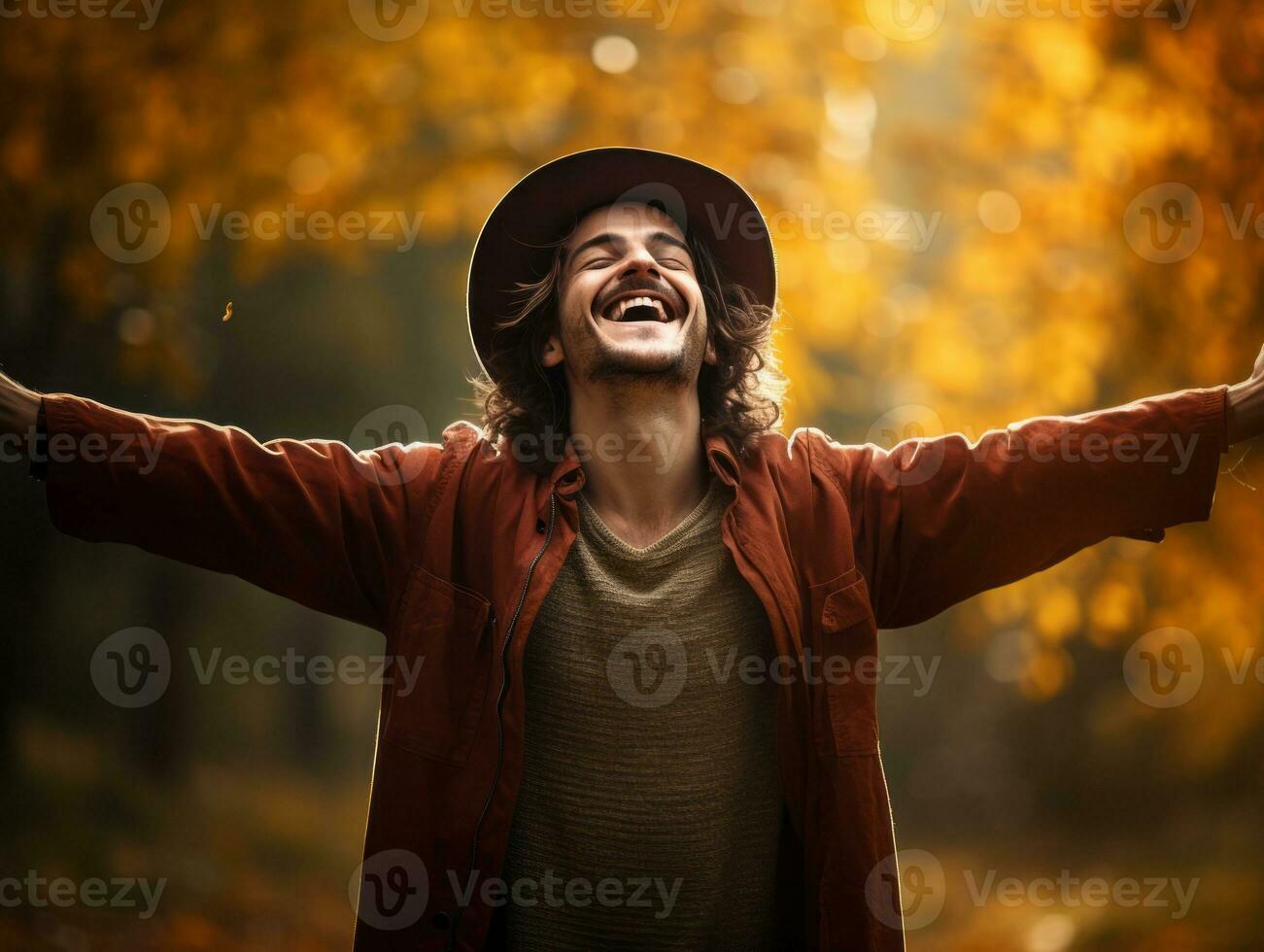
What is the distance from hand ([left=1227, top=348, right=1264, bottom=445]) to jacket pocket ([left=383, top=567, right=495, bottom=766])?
1.65 m

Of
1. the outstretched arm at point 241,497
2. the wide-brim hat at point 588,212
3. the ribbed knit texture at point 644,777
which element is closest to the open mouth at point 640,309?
the wide-brim hat at point 588,212

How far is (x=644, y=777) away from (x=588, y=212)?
1471mm

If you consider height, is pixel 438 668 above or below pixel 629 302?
below

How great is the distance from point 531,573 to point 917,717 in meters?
3.19

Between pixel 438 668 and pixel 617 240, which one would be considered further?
pixel 617 240

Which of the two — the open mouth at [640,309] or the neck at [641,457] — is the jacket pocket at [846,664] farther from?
the open mouth at [640,309]

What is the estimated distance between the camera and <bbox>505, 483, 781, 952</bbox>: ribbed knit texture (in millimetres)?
2311

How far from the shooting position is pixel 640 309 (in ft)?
8.78

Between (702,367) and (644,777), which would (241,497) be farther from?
(702,367)

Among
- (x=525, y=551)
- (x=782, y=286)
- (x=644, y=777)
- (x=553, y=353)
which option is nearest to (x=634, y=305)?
(x=553, y=353)

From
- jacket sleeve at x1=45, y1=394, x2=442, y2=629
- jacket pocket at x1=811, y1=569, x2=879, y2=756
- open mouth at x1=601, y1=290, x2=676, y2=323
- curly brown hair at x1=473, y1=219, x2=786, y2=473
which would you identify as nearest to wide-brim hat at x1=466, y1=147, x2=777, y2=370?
curly brown hair at x1=473, y1=219, x2=786, y2=473

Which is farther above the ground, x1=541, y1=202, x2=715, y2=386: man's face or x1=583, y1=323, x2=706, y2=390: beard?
x1=541, y1=202, x2=715, y2=386: man's face

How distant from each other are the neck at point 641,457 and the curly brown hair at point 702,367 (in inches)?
3.7

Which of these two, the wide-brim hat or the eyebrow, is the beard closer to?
the eyebrow
